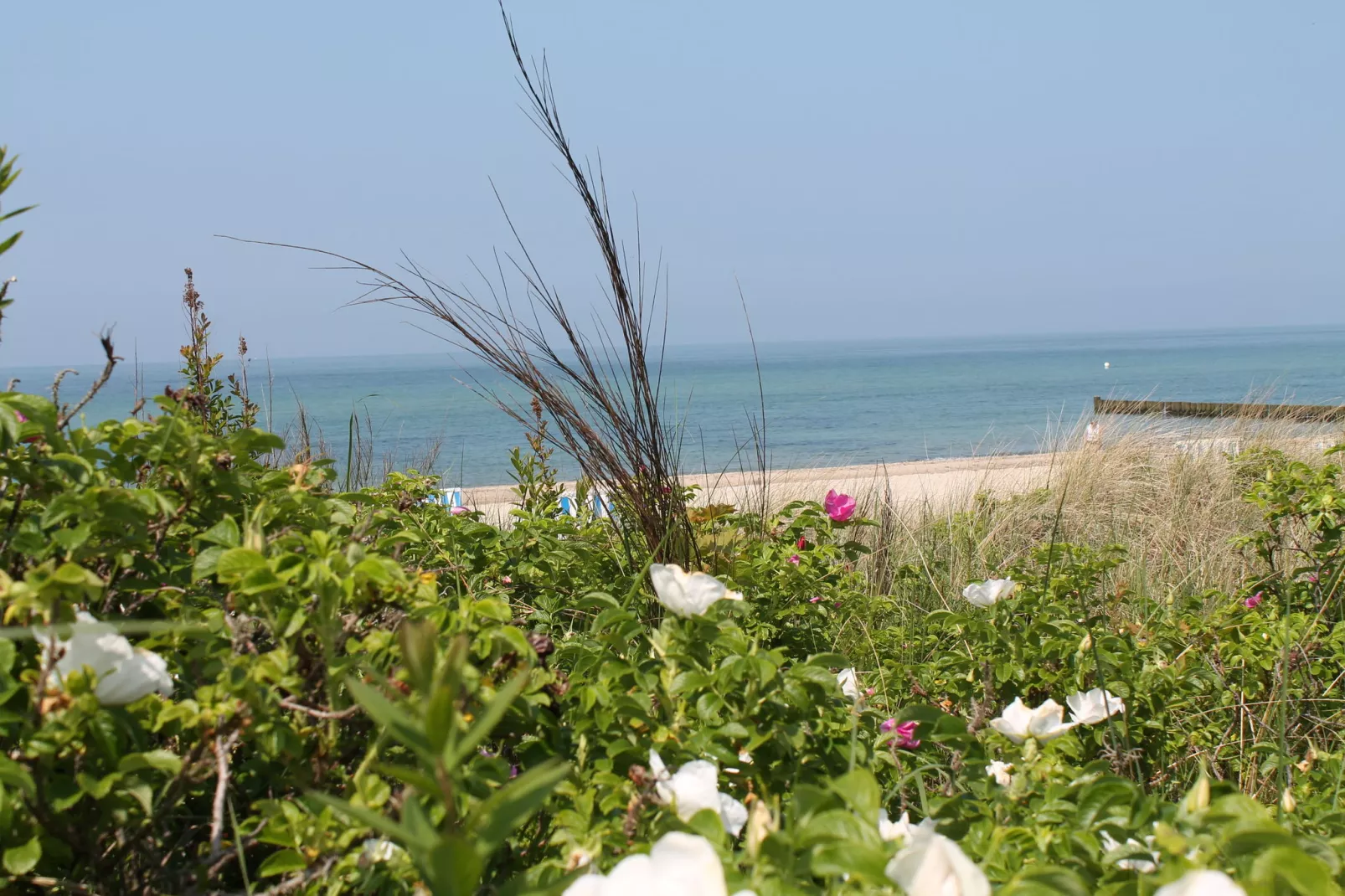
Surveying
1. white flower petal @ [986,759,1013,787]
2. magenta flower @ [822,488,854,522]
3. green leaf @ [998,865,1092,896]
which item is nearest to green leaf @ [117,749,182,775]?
green leaf @ [998,865,1092,896]

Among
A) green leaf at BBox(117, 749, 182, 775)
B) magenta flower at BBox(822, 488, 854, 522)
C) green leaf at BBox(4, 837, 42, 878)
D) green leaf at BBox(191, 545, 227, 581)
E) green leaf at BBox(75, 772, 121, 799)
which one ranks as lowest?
green leaf at BBox(4, 837, 42, 878)

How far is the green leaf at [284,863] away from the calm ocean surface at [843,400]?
185cm

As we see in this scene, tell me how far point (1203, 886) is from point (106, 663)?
→ 3.04 ft

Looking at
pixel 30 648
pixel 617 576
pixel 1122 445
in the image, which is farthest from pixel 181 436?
pixel 1122 445

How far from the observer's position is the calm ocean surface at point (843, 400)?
35.5ft

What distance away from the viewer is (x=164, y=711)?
94 centimetres

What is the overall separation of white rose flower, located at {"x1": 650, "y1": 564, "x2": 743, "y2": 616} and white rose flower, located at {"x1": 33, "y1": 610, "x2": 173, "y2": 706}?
1.78 feet

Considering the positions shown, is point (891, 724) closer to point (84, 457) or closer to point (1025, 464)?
point (84, 457)

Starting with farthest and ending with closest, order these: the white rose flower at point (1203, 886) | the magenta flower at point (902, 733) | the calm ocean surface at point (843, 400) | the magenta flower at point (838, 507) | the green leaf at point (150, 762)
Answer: the calm ocean surface at point (843, 400) → the magenta flower at point (838, 507) → the magenta flower at point (902, 733) → the green leaf at point (150, 762) → the white rose flower at point (1203, 886)

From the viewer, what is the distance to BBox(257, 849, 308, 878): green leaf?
0.88 meters

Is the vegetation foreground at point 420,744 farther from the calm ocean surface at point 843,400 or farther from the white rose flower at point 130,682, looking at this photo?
the calm ocean surface at point 843,400

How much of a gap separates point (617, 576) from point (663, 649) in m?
1.26

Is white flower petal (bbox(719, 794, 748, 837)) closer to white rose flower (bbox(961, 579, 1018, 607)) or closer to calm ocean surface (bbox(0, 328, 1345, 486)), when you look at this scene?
white rose flower (bbox(961, 579, 1018, 607))

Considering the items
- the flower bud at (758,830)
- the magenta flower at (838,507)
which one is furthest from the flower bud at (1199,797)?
the magenta flower at (838,507)
